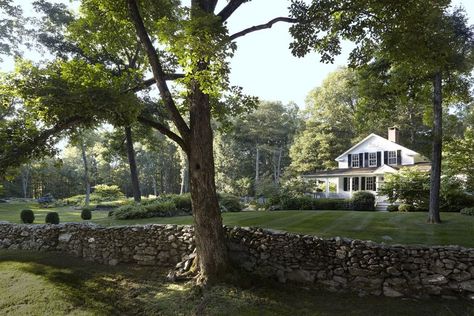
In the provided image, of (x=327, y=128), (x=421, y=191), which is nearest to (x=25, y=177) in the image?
(x=327, y=128)

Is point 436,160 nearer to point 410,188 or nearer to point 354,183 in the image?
point 410,188

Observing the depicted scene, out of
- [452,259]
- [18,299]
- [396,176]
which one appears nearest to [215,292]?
[18,299]

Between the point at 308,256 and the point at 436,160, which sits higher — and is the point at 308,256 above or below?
below

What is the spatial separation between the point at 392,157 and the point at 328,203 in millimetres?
11910

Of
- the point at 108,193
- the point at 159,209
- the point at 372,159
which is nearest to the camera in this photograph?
the point at 159,209

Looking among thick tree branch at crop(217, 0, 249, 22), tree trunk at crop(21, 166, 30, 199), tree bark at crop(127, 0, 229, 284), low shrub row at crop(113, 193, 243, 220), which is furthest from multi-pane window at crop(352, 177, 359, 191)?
tree trunk at crop(21, 166, 30, 199)

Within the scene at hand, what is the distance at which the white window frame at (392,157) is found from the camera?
29.7 m

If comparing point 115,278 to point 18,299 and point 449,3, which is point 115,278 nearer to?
point 18,299

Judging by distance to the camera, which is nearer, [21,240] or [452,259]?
[452,259]

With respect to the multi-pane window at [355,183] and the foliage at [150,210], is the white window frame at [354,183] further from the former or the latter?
the foliage at [150,210]

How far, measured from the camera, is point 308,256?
804 centimetres

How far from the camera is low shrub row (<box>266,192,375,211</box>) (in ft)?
68.7

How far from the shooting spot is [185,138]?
8.34 metres

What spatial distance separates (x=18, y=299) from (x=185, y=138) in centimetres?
→ 515
